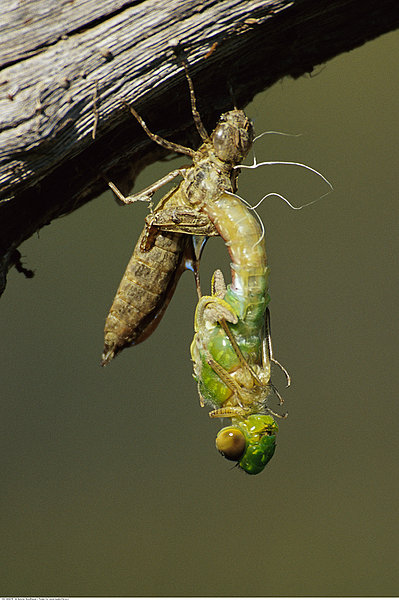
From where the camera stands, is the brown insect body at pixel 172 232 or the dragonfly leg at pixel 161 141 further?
the brown insect body at pixel 172 232

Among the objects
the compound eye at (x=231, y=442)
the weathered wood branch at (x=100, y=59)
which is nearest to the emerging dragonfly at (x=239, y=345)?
the compound eye at (x=231, y=442)

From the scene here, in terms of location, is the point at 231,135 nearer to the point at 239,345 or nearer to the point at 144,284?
the point at 144,284

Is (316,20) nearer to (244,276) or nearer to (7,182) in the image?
(244,276)

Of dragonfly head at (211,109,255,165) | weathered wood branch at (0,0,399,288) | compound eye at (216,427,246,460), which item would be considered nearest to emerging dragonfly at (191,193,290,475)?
compound eye at (216,427,246,460)

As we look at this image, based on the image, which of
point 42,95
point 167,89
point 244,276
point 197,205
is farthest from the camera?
point 197,205

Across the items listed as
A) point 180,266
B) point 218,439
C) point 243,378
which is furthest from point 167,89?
point 218,439

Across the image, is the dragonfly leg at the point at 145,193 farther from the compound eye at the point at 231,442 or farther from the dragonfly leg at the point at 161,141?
the compound eye at the point at 231,442

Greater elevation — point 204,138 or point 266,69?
point 266,69

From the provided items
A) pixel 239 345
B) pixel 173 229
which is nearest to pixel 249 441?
pixel 239 345
